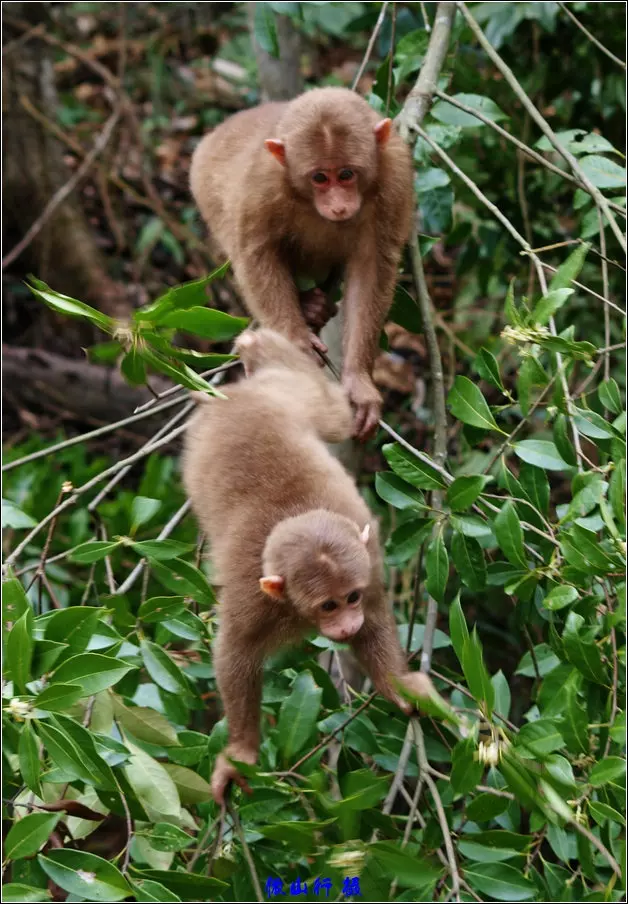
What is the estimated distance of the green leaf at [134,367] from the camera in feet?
8.07

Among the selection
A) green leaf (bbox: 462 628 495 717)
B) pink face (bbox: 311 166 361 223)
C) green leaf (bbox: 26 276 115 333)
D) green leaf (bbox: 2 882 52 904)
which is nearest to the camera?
green leaf (bbox: 462 628 495 717)

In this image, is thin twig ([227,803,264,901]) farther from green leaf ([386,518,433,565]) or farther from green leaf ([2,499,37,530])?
green leaf ([2,499,37,530])

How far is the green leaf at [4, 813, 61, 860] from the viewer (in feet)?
8.40

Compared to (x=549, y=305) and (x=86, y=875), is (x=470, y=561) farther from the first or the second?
(x=86, y=875)

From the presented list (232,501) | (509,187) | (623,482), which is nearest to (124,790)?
(232,501)

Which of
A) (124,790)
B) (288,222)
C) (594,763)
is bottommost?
(124,790)

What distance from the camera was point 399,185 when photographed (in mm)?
4016

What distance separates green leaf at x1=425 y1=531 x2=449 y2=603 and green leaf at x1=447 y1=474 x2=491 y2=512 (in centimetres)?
19

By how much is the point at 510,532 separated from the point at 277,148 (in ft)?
6.30

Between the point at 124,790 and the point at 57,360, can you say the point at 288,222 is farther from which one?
the point at 57,360

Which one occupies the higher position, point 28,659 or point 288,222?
point 288,222

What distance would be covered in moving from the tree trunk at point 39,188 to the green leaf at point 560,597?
5738mm

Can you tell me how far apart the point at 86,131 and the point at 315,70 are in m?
1.97

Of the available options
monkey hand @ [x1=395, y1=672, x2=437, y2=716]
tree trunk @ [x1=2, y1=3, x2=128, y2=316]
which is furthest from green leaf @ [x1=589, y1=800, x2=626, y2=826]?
tree trunk @ [x1=2, y1=3, x2=128, y2=316]
